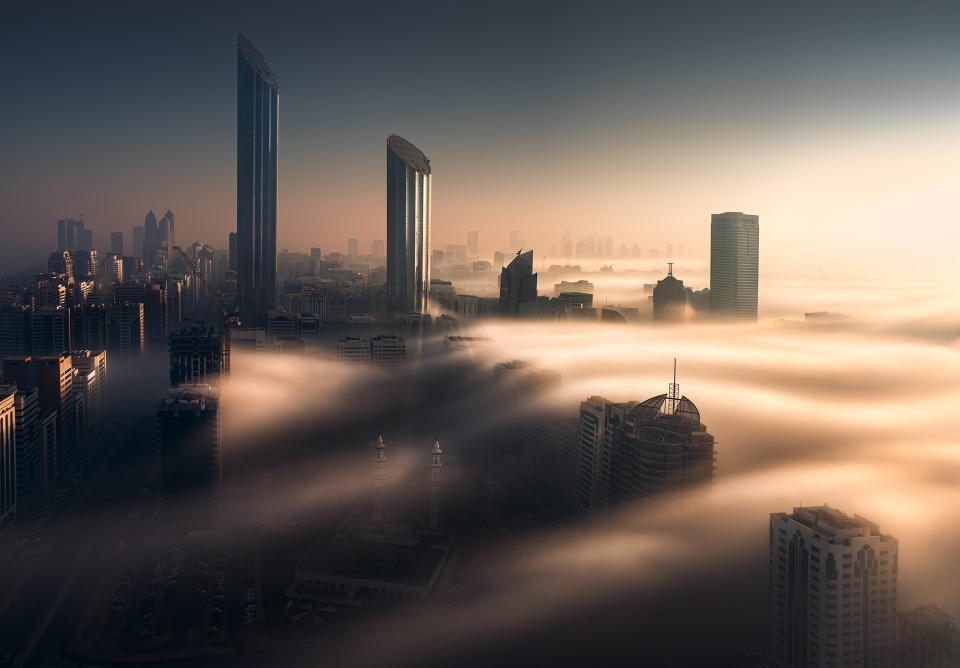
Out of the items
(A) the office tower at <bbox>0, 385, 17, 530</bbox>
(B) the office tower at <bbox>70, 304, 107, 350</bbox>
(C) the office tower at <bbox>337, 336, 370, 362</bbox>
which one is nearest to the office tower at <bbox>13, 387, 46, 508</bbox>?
(A) the office tower at <bbox>0, 385, 17, 530</bbox>

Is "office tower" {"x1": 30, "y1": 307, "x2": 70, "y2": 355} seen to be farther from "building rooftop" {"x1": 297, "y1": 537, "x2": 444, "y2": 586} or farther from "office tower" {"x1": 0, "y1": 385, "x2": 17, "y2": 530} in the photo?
"building rooftop" {"x1": 297, "y1": 537, "x2": 444, "y2": 586}

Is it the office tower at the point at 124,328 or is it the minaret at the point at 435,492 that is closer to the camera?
the minaret at the point at 435,492

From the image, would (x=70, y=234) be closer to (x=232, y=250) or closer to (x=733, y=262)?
(x=232, y=250)

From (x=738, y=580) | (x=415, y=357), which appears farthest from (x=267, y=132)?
(x=738, y=580)

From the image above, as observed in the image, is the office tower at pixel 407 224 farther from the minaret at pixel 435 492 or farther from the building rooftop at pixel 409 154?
the minaret at pixel 435 492

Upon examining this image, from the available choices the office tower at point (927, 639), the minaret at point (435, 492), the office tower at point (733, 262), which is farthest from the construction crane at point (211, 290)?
the office tower at point (927, 639)

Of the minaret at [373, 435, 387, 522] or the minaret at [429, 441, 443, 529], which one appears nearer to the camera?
the minaret at [429, 441, 443, 529]
